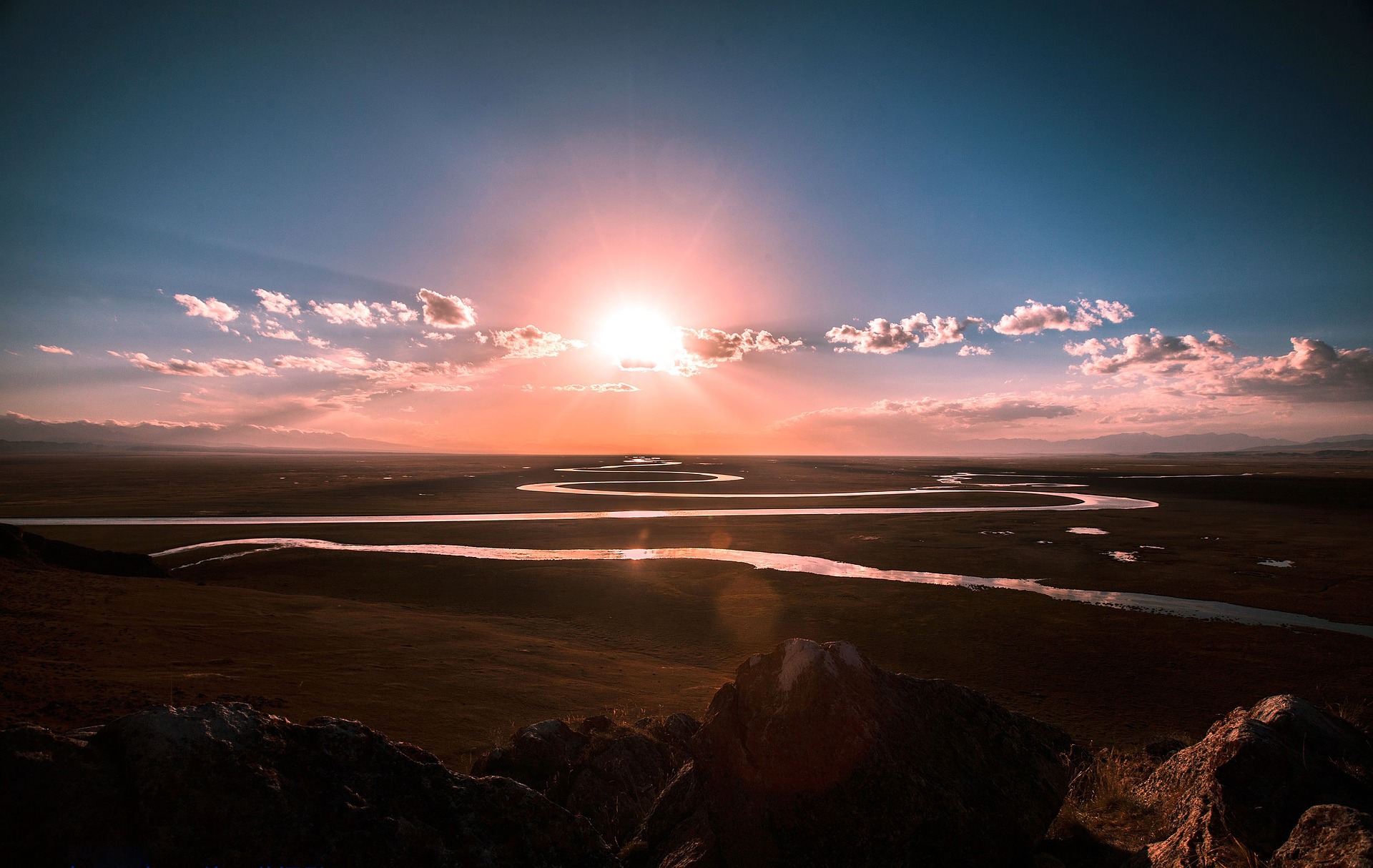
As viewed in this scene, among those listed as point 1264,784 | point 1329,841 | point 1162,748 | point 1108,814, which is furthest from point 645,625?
point 1329,841

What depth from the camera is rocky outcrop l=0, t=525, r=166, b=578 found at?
20.0m

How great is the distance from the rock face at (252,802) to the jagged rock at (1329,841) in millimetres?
4621

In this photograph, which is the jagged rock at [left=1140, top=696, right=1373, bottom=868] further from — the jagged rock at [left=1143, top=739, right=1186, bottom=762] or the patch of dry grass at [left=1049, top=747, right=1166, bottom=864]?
the jagged rock at [left=1143, top=739, right=1186, bottom=762]

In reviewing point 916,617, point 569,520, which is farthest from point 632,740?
point 569,520

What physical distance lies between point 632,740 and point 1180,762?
21.8 feet

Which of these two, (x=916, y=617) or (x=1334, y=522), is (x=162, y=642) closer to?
(x=916, y=617)

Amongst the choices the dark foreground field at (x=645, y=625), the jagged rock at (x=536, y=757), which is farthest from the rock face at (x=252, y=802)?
the dark foreground field at (x=645, y=625)

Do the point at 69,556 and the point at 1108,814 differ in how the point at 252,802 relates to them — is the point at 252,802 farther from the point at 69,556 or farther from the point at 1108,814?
the point at 69,556

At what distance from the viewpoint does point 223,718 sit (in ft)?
12.2

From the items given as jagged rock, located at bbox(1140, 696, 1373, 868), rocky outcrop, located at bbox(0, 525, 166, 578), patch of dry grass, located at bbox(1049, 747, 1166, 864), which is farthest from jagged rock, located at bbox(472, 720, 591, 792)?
rocky outcrop, located at bbox(0, 525, 166, 578)

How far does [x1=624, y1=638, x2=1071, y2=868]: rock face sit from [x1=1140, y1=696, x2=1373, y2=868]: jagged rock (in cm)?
112

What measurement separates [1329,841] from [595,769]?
7.24 m

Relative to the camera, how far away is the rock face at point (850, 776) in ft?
16.4

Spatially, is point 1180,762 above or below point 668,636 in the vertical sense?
above
